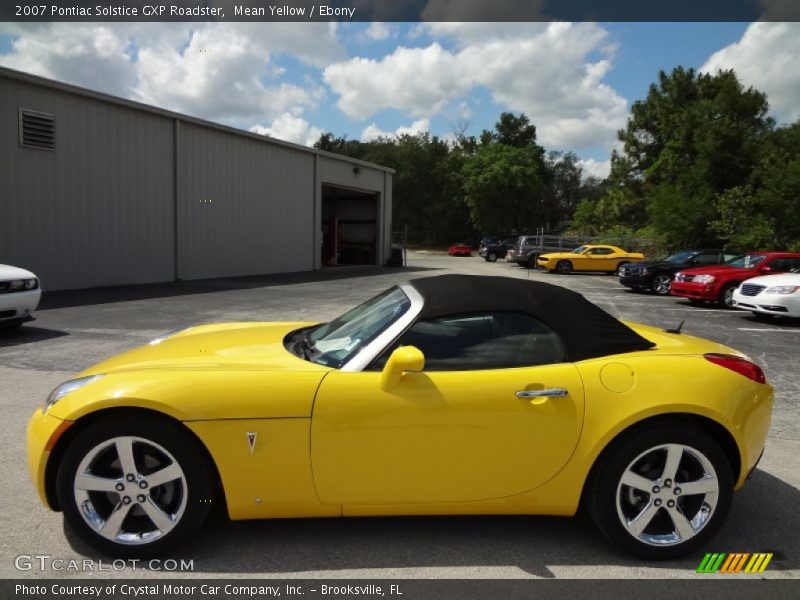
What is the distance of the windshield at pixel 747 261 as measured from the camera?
14328 mm

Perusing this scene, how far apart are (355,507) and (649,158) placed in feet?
178

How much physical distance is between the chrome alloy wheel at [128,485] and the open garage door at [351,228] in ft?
98.7

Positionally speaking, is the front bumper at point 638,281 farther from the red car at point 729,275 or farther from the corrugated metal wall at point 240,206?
the corrugated metal wall at point 240,206

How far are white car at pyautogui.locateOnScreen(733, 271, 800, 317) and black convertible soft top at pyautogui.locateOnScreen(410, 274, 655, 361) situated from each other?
9.43 meters

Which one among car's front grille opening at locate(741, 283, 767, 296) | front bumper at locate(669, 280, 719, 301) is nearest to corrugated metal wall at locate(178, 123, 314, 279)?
front bumper at locate(669, 280, 719, 301)

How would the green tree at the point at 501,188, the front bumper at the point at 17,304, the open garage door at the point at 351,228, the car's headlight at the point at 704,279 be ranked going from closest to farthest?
the front bumper at the point at 17,304, the car's headlight at the point at 704,279, the open garage door at the point at 351,228, the green tree at the point at 501,188

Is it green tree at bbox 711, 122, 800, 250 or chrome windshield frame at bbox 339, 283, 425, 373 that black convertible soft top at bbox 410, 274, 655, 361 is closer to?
Result: chrome windshield frame at bbox 339, 283, 425, 373

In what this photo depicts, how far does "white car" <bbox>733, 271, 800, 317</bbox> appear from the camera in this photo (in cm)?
1077

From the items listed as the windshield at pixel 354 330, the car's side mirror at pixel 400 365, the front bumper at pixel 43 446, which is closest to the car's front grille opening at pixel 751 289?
the windshield at pixel 354 330

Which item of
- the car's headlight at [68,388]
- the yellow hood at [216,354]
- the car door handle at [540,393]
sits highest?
the yellow hood at [216,354]

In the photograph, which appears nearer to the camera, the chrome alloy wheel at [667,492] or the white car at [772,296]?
the chrome alloy wheel at [667,492]

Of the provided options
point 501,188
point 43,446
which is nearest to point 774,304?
point 43,446

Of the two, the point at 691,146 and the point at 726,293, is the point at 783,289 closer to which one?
the point at 726,293
